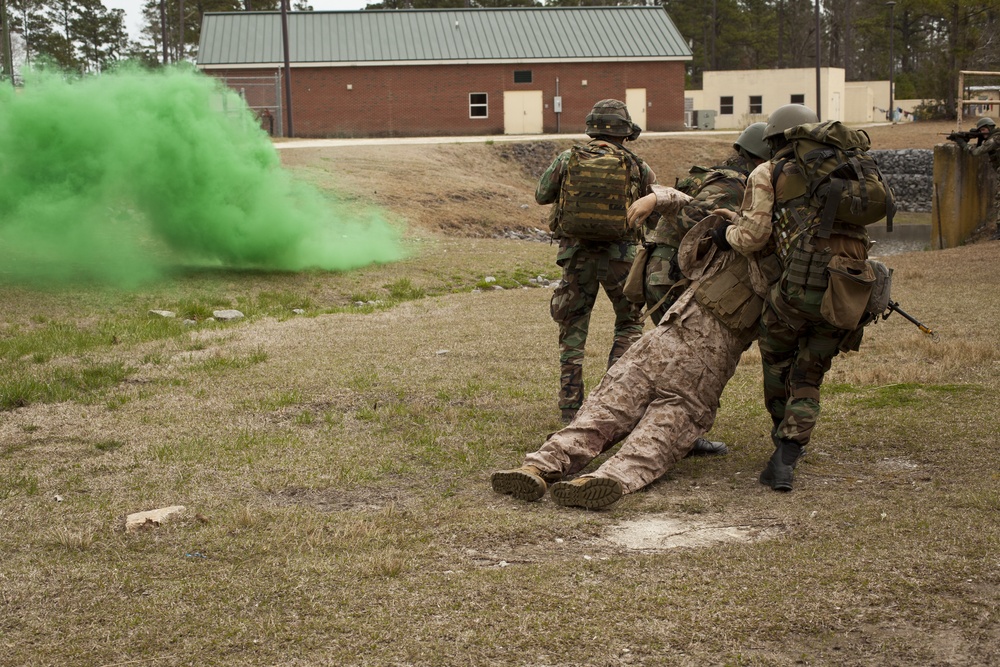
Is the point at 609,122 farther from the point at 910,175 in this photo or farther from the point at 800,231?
the point at 910,175

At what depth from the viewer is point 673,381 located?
5.84 meters

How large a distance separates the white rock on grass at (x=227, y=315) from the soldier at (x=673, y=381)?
779 cm

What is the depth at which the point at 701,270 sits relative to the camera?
19.7ft

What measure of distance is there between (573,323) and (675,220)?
4.09 feet

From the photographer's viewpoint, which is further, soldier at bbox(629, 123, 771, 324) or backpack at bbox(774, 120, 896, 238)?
soldier at bbox(629, 123, 771, 324)

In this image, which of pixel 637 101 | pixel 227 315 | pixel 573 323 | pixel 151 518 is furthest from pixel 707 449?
pixel 637 101

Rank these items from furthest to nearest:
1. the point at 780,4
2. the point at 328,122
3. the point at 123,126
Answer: the point at 780,4 < the point at 328,122 < the point at 123,126

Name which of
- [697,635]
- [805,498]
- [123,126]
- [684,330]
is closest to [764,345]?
[684,330]

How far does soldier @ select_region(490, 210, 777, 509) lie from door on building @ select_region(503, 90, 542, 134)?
39810mm

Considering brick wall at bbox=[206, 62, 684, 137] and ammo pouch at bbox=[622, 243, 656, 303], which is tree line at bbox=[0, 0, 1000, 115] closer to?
brick wall at bbox=[206, 62, 684, 137]

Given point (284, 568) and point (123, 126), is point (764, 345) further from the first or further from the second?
point (123, 126)

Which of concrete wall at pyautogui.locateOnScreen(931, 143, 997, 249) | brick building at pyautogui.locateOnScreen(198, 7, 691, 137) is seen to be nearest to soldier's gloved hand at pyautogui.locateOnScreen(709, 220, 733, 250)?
concrete wall at pyautogui.locateOnScreen(931, 143, 997, 249)

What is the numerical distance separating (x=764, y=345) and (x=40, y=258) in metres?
11.8

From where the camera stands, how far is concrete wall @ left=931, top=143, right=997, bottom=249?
20.8 meters
